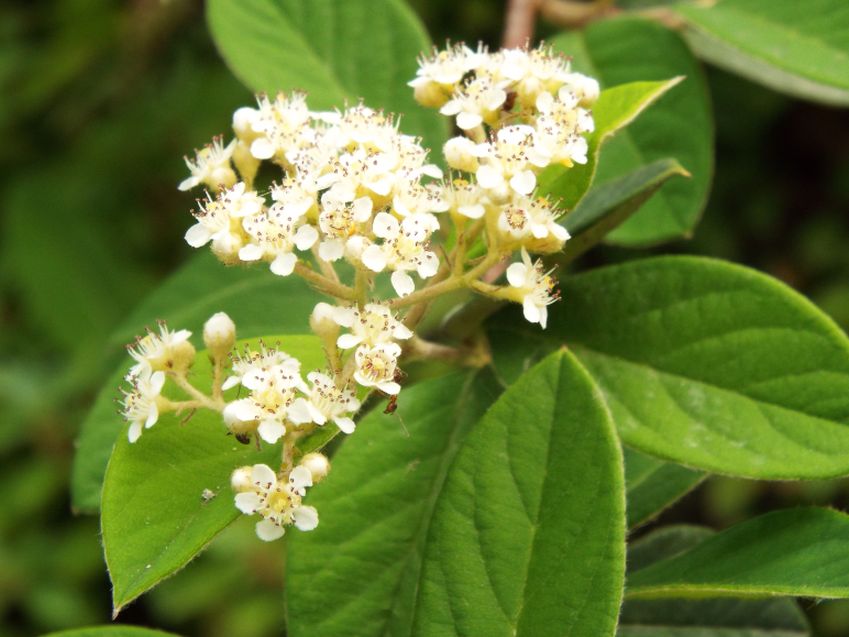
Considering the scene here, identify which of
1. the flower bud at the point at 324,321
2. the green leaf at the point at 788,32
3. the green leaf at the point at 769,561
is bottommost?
the green leaf at the point at 769,561

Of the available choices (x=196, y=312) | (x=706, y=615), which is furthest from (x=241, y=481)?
(x=706, y=615)

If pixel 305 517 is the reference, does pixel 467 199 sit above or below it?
above

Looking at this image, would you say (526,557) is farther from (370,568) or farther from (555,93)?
(555,93)

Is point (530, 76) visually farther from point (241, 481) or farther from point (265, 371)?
point (241, 481)

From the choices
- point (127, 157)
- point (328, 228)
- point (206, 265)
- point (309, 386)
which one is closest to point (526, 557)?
point (309, 386)

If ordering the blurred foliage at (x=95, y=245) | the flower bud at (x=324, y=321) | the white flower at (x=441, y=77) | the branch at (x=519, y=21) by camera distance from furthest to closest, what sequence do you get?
the blurred foliage at (x=95, y=245)
the branch at (x=519, y=21)
the white flower at (x=441, y=77)
the flower bud at (x=324, y=321)

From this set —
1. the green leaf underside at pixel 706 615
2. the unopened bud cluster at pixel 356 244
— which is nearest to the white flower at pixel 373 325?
the unopened bud cluster at pixel 356 244

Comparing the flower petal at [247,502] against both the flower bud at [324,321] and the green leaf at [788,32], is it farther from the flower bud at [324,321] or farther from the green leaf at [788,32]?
the green leaf at [788,32]
